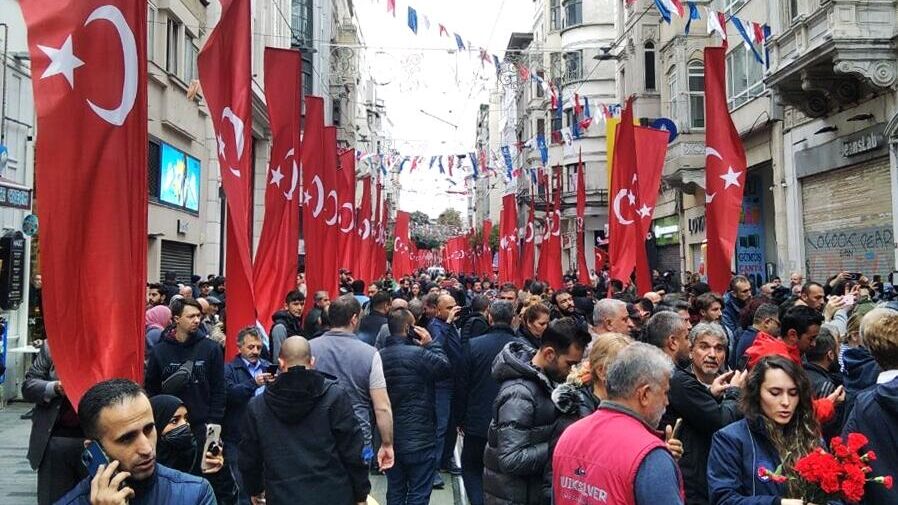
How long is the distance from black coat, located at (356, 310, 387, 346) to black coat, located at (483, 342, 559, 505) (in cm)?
465

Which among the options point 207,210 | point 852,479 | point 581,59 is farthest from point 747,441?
point 581,59

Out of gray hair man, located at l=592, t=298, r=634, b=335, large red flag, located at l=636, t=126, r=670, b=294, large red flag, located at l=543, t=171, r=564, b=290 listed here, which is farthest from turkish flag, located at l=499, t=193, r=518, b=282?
gray hair man, located at l=592, t=298, r=634, b=335

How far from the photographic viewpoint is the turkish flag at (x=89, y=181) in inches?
155

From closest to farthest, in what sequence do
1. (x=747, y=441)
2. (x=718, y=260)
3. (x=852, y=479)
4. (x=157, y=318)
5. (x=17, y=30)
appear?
(x=852, y=479)
(x=747, y=441)
(x=157, y=318)
(x=718, y=260)
(x=17, y=30)

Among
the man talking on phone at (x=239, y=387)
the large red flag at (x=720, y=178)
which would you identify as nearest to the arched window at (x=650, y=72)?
the large red flag at (x=720, y=178)

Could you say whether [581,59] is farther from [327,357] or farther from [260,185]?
[327,357]

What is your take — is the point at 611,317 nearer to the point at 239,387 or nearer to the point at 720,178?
the point at 239,387

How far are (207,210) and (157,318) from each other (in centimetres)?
1585

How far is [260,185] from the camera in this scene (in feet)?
101

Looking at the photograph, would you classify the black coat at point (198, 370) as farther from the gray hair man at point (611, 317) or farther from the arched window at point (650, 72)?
the arched window at point (650, 72)

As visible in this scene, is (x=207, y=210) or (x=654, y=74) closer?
(x=207, y=210)

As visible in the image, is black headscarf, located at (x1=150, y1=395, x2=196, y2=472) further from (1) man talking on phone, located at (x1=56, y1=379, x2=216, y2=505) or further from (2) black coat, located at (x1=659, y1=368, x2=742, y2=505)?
(2) black coat, located at (x1=659, y1=368, x2=742, y2=505)

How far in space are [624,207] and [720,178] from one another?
100 inches

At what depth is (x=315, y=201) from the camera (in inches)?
500
